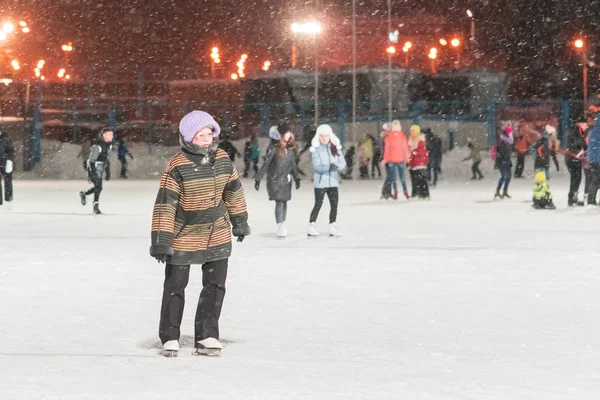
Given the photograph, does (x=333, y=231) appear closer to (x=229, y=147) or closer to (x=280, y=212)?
(x=280, y=212)

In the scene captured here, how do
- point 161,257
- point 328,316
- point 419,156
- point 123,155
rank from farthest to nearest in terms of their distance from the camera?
point 123,155 < point 419,156 < point 328,316 < point 161,257

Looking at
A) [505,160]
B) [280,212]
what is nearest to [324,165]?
[280,212]

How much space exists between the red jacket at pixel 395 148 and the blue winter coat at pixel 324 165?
7679 millimetres

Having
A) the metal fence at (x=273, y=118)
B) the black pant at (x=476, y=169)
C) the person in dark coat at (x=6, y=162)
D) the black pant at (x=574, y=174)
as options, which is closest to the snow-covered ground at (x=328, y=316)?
the person in dark coat at (x=6, y=162)

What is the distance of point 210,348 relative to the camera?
6258mm

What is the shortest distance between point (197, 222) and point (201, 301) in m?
0.44

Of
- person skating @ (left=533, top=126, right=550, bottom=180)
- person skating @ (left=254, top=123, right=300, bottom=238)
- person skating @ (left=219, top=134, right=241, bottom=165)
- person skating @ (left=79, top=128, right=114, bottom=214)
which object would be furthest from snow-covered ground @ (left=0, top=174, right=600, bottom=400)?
person skating @ (left=219, top=134, right=241, bottom=165)

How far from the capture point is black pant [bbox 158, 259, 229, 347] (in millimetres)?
6340

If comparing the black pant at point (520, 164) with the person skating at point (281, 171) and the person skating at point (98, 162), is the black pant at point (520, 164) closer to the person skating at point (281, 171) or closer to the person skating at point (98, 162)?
the person skating at point (98, 162)

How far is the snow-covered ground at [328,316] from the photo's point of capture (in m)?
5.50

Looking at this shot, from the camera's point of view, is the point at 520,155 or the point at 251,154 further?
the point at 251,154

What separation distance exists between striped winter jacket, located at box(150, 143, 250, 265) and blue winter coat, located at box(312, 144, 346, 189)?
7549 mm

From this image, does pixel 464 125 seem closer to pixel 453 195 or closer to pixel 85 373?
pixel 453 195

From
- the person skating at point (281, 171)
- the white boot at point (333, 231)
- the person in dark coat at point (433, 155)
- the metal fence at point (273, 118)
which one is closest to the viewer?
the person skating at point (281, 171)
